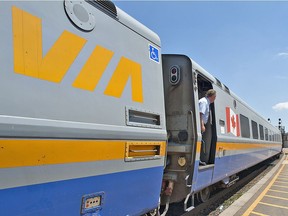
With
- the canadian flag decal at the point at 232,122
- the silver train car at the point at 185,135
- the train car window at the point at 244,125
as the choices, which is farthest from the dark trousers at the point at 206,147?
the train car window at the point at 244,125

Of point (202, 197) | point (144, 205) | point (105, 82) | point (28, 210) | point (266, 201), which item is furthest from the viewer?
point (266, 201)

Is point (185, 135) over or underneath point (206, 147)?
over

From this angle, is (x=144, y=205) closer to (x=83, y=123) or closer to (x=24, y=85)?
(x=83, y=123)

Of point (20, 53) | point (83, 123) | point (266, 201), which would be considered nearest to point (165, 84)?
point (83, 123)

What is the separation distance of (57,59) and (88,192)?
45.5 inches

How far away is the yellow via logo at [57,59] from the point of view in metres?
2.19

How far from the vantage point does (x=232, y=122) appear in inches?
303

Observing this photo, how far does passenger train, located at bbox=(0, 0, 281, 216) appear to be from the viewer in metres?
2.09

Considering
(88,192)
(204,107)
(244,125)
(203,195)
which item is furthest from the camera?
(244,125)

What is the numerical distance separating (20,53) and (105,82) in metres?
0.91

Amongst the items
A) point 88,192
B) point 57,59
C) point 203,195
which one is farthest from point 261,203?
point 57,59

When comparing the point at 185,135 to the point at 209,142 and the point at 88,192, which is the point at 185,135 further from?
the point at 88,192

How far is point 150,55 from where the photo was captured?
3793 mm

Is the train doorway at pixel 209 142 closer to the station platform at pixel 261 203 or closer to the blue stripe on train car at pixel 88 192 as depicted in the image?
the station platform at pixel 261 203
